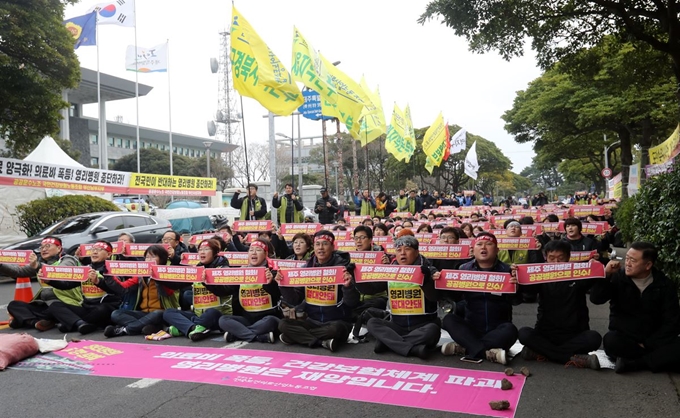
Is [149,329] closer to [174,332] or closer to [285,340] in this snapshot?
[174,332]

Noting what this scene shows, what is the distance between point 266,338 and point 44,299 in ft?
11.9

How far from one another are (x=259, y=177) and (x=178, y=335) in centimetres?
4647

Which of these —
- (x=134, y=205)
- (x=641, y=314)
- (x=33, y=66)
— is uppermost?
(x=33, y=66)

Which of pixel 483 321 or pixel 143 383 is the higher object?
pixel 483 321

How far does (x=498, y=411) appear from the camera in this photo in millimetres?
4258

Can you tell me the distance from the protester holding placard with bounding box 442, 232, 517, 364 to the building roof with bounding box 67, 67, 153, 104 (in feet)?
152

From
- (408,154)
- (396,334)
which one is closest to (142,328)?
(396,334)

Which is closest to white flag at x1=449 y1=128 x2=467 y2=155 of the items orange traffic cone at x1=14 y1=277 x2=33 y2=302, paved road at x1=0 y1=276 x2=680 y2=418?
orange traffic cone at x1=14 y1=277 x2=33 y2=302

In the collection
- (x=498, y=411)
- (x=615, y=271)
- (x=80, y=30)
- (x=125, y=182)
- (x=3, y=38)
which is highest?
(x=80, y=30)

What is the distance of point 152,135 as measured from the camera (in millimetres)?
64438

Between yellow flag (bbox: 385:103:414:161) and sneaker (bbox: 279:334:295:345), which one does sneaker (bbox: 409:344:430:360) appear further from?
yellow flag (bbox: 385:103:414:161)

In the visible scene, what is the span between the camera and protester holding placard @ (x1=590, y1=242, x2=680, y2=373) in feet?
16.4

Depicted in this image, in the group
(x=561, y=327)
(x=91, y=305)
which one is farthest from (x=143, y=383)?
(x=561, y=327)

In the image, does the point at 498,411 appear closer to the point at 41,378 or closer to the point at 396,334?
the point at 396,334
